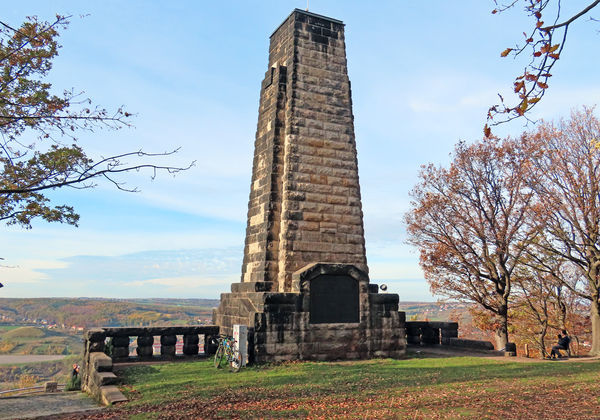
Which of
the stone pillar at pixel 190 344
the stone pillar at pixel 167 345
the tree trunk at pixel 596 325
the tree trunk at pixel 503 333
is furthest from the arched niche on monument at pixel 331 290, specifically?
the tree trunk at pixel 596 325

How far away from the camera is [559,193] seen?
20094mm

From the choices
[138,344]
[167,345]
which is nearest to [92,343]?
[138,344]

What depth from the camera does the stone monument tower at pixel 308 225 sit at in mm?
12281

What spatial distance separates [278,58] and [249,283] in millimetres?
7713

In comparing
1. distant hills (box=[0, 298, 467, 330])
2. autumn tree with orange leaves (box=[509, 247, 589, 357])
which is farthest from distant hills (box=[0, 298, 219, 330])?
autumn tree with orange leaves (box=[509, 247, 589, 357])

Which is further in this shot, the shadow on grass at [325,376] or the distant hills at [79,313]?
the distant hills at [79,313]

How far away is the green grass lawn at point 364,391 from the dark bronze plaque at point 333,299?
133 centimetres

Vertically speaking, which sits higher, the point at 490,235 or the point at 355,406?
the point at 490,235

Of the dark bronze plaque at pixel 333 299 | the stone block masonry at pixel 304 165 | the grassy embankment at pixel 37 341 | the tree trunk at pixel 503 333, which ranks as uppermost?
the stone block masonry at pixel 304 165

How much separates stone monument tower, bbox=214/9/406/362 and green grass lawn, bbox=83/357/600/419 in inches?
43.1

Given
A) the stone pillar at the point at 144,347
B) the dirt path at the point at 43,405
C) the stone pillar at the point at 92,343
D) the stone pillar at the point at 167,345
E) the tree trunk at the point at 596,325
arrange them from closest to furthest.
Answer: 1. the dirt path at the point at 43,405
2. the stone pillar at the point at 92,343
3. the stone pillar at the point at 144,347
4. the stone pillar at the point at 167,345
5. the tree trunk at the point at 596,325

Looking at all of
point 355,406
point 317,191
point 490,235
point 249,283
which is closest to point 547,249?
point 490,235

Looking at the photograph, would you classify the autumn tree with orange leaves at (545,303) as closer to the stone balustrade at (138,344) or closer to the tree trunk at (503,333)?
the tree trunk at (503,333)

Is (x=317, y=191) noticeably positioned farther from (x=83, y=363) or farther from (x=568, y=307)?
(x=568, y=307)
